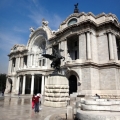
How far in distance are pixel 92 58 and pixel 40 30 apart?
19.6m

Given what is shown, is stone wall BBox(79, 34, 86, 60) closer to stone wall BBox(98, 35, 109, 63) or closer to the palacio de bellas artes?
the palacio de bellas artes

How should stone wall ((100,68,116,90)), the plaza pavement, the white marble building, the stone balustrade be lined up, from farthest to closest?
the white marble building → stone wall ((100,68,116,90)) → the plaza pavement → the stone balustrade

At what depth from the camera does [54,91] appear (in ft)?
46.7

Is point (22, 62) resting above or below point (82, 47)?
below

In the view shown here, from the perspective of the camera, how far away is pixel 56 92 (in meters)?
14.2

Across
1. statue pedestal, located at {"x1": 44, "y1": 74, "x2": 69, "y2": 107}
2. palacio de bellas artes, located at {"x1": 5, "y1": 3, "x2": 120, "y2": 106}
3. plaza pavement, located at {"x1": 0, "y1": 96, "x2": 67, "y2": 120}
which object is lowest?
plaza pavement, located at {"x1": 0, "y1": 96, "x2": 67, "y2": 120}

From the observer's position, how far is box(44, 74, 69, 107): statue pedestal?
14.0m

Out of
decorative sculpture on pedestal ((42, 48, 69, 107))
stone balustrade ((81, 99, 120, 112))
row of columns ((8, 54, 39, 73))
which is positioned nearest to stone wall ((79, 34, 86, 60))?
decorative sculpture on pedestal ((42, 48, 69, 107))

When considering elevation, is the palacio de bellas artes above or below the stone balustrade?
above

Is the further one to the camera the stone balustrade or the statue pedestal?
the statue pedestal

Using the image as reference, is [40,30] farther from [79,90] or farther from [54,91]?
[54,91]

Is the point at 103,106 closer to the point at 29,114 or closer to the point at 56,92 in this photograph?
the point at 29,114

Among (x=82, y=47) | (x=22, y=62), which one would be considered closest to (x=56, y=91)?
(x=82, y=47)

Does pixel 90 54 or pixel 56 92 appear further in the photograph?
pixel 90 54
